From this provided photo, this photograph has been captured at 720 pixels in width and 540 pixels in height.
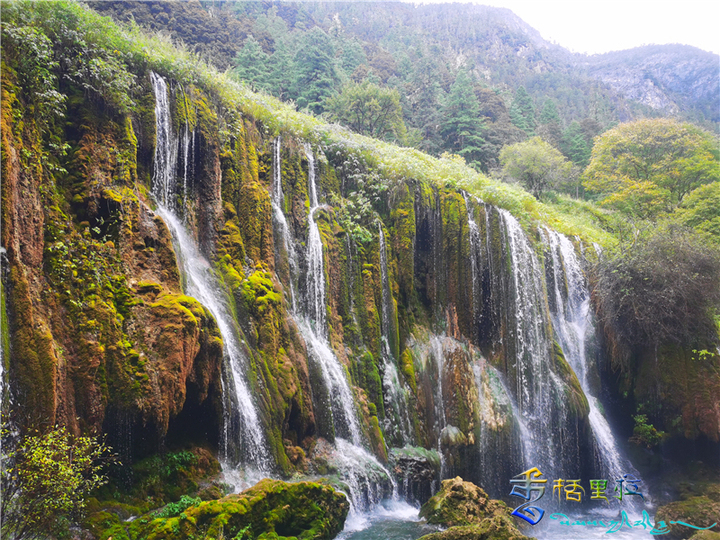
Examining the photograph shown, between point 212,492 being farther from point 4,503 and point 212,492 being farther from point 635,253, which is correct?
point 635,253

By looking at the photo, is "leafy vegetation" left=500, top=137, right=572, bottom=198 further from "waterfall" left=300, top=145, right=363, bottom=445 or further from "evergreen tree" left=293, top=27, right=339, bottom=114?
"waterfall" left=300, top=145, right=363, bottom=445

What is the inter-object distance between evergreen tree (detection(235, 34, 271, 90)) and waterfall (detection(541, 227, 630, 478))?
22.1 m

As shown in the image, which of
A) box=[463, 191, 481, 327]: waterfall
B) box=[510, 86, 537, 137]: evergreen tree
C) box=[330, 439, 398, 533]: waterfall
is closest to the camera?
box=[330, 439, 398, 533]: waterfall

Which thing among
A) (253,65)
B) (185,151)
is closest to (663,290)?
(185,151)

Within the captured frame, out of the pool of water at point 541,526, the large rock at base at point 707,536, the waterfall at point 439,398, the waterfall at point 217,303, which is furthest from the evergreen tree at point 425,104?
the large rock at base at point 707,536

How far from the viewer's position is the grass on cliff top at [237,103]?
8195 mm

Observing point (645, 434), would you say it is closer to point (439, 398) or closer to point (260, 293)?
point (439, 398)

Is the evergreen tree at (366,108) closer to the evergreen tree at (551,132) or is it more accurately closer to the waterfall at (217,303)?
the waterfall at (217,303)

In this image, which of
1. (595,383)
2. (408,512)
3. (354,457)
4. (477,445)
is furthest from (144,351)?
(595,383)

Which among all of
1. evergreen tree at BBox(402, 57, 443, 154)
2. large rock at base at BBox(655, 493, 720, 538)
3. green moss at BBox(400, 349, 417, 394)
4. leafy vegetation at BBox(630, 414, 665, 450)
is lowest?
large rock at base at BBox(655, 493, 720, 538)

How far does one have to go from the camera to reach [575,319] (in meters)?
16.7

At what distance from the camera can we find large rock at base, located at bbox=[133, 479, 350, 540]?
17.7 feet

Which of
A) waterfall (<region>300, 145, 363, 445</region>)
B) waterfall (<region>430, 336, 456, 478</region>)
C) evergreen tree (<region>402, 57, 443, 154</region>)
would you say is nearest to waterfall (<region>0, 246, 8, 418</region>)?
waterfall (<region>300, 145, 363, 445</region>)

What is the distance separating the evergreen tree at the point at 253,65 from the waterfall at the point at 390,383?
21.2m
